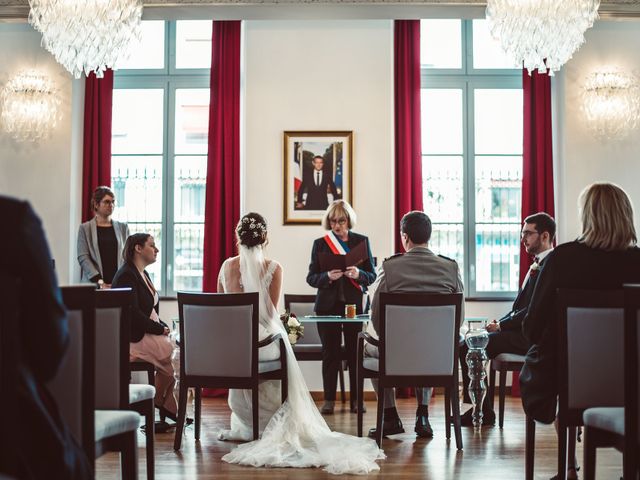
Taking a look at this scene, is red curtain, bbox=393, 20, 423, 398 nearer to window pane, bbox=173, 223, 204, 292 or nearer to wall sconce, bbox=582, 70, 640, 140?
wall sconce, bbox=582, 70, 640, 140

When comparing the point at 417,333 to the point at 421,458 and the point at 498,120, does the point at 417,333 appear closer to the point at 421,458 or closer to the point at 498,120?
the point at 421,458

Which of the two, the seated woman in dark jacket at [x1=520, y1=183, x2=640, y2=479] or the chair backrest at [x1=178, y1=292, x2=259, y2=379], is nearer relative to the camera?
the seated woman in dark jacket at [x1=520, y1=183, x2=640, y2=479]

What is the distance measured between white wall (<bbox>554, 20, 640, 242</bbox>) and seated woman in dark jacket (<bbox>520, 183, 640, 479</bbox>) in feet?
12.6

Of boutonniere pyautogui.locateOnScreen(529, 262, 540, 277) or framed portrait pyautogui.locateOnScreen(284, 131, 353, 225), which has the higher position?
framed portrait pyautogui.locateOnScreen(284, 131, 353, 225)

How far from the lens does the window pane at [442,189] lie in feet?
24.8

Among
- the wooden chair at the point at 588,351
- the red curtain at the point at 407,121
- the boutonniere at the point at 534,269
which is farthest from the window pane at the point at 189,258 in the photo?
the wooden chair at the point at 588,351

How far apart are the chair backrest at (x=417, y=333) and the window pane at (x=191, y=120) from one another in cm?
364

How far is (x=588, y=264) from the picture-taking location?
333 cm

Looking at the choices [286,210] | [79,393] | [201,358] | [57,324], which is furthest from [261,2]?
[57,324]

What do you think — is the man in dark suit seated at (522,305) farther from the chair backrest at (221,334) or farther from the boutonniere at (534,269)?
the chair backrest at (221,334)

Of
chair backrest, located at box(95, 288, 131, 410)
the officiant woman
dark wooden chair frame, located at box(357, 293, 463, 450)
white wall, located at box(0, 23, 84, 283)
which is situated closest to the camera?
chair backrest, located at box(95, 288, 131, 410)

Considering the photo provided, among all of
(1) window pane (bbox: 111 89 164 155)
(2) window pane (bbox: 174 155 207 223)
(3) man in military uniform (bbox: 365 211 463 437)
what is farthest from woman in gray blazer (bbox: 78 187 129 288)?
(3) man in military uniform (bbox: 365 211 463 437)

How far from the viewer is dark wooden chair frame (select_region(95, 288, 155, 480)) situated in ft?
10.5

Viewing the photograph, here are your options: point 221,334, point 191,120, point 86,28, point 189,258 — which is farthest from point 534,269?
point 191,120
